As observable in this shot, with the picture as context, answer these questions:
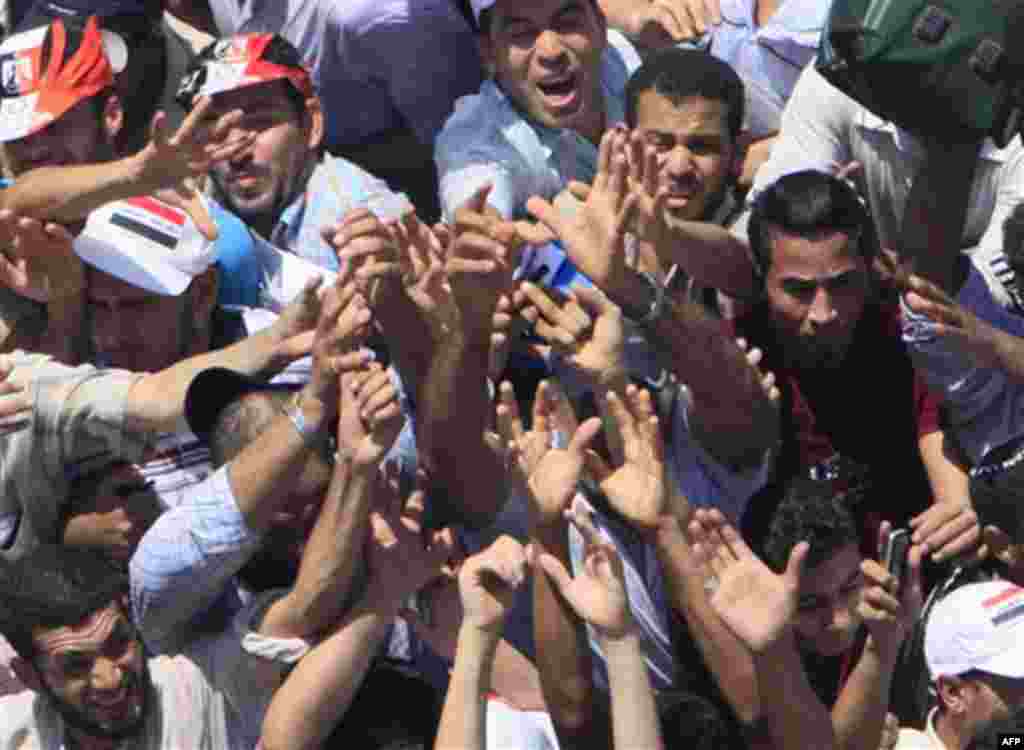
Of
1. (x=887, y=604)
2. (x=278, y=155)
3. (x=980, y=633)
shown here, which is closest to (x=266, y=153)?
(x=278, y=155)

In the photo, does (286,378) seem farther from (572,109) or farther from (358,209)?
(572,109)

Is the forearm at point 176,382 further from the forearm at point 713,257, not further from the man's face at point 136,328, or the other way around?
the forearm at point 713,257

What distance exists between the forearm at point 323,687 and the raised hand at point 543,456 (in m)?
0.36

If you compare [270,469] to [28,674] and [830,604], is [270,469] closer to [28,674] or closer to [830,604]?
[28,674]

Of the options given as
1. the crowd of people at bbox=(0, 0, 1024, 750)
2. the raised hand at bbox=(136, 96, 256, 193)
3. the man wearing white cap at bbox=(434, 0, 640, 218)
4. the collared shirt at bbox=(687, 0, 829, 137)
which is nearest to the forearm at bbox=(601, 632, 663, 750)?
the crowd of people at bbox=(0, 0, 1024, 750)

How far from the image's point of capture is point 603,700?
644cm

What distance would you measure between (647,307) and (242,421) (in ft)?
2.69

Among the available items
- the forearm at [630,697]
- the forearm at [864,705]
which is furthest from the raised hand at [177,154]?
the forearm at [864,705]

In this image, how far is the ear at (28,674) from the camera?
6.57 m

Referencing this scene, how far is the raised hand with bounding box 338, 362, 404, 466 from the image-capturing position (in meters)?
6.27

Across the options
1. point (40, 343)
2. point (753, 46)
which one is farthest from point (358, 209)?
point (753, 46)

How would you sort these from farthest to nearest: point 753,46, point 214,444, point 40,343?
point 753,46, point 40,343, point 214,444

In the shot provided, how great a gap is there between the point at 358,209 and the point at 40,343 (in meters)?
0.81

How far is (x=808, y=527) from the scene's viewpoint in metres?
6.70
